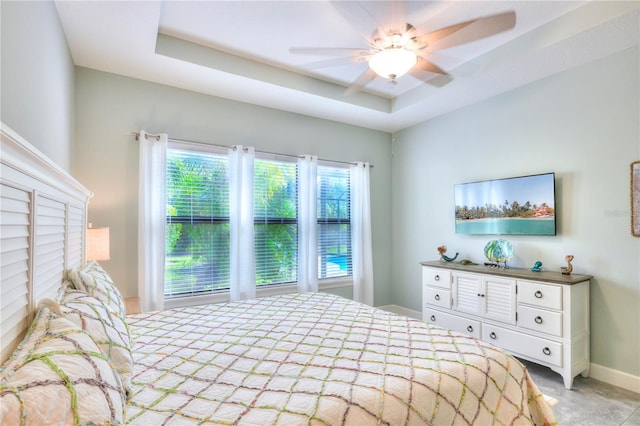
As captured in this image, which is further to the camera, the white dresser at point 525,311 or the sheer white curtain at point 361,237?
the sheer white curtain at point 361,237

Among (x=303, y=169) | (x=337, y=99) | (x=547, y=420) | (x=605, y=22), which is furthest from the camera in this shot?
(x=303, y=169)

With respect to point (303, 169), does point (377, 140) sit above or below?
above

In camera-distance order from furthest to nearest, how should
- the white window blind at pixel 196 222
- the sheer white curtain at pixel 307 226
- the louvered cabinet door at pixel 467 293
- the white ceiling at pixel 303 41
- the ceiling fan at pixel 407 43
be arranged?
1. the sheer white curtain at pixel 307 226
2. the white window blind at pixel 196 222
3. the louvered cabinet door at pixel 467 293
4. the white ceiling at pixel 303 41
5. the ceiling fan at pixel 407 43

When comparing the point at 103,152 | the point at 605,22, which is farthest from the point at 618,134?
the point at 103,152

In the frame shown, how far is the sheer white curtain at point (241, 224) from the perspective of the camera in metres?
3.38

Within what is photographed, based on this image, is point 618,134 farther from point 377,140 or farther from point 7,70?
point 7,70

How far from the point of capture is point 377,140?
4590 mm

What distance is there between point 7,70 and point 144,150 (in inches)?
73.2

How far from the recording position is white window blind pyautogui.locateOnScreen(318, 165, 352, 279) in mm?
4148

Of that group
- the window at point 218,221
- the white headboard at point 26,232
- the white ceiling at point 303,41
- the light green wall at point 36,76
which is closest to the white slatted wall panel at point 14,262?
the white headboard at point 26,232

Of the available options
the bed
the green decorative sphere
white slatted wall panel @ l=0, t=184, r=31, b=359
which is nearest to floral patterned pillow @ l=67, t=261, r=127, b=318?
the bed

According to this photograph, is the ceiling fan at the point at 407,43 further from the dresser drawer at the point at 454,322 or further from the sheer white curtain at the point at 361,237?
the dresser drawer at the point at 454,322

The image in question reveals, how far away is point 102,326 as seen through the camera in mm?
1294

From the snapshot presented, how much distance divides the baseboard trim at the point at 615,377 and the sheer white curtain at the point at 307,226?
8.61 feet
